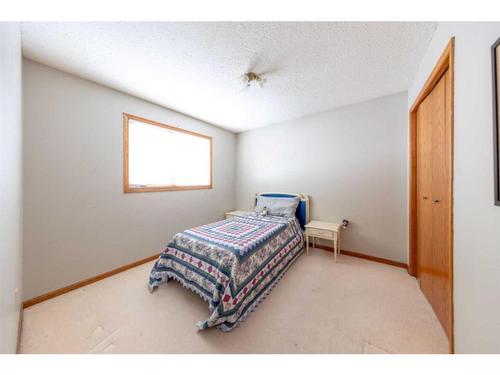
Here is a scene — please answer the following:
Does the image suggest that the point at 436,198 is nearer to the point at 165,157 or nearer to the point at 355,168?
the point at 355,168

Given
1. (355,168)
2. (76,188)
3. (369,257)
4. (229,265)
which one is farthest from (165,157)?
(369,257)

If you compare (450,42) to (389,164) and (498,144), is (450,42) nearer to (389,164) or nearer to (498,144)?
(498,144)

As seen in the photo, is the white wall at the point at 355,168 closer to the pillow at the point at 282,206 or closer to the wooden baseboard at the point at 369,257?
the wooden baseboard at the point at 369,257

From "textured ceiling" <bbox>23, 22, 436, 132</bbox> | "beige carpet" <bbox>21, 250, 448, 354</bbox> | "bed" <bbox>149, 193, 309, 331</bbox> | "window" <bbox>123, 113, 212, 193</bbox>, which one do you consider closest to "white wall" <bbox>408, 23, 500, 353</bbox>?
"beige carpet" <bbox>21, 250, 448, 354</bbox>

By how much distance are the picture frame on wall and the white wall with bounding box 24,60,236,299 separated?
308 centimetres

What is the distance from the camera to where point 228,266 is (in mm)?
1449

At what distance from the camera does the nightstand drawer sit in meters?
2.43

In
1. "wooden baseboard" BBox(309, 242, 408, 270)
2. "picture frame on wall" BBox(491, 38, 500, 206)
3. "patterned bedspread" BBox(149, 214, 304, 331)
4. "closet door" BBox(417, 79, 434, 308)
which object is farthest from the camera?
"wooden baseboard" BBox(309, 242, 408, 270)

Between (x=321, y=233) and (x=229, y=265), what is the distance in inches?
63.9

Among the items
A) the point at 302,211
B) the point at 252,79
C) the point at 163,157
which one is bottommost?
the point at 302,211

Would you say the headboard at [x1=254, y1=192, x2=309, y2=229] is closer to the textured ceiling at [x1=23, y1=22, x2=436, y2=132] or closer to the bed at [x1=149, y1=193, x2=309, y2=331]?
the bed at [x1=149, y1=193, x2=309, y2=331]

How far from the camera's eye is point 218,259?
152 centimetres
